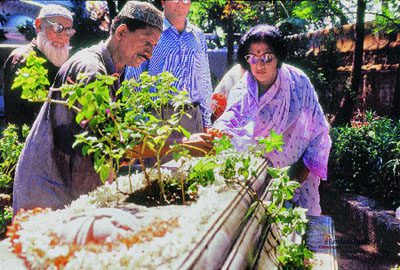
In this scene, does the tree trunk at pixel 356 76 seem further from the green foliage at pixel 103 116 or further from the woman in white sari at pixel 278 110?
the green foliage at pixel 103 116

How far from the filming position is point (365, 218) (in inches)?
238

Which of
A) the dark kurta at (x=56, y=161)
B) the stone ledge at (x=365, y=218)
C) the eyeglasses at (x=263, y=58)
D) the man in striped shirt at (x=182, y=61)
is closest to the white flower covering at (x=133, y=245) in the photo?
the dark kurta at (x=56, y=161)

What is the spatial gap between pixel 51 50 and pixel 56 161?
8.23 ft

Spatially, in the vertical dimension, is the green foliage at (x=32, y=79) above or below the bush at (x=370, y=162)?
above

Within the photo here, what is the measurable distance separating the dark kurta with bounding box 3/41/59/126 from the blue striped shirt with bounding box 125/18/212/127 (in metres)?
0.77

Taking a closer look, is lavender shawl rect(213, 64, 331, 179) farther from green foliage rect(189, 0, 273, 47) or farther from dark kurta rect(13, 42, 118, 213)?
green foliage rect(189, 0, 273, 47)

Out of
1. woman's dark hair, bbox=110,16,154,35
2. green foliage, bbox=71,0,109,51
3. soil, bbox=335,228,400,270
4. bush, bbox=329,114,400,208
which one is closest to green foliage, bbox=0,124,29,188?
woman's dark hair, bbox=110,16,154,35

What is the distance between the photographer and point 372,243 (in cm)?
585

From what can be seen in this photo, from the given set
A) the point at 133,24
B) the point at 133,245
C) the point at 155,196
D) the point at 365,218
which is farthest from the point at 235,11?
the point at 133,245

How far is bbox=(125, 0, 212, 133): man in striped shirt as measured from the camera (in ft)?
14.2

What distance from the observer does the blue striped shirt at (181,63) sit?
14.3ft

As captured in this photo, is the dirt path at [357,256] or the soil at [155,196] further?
the dirt path at [357,256]

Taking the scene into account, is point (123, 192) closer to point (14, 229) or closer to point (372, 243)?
point (14, 229)

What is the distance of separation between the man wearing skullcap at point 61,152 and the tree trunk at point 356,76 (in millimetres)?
7889
